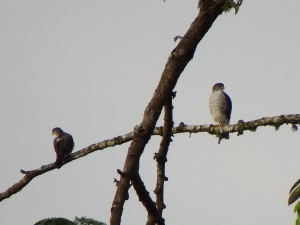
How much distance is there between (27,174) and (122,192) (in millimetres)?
3232

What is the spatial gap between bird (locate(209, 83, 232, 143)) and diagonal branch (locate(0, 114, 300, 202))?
5391 mm

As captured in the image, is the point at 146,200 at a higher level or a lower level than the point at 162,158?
lower

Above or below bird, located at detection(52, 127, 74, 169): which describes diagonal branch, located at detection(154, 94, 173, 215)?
below

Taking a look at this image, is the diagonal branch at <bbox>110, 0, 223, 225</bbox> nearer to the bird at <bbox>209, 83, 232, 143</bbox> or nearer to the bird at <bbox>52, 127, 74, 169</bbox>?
the bird at <bbox>52, 127, 74, 169</bbox>

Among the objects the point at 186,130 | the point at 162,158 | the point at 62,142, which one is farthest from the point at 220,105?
the point at 162,158

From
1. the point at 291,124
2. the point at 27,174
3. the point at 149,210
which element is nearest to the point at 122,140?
the point at 27,174

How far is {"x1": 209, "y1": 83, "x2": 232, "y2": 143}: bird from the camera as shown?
10461 millimetres

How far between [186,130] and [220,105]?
620cm

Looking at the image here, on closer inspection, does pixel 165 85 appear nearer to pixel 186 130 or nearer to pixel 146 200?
pixel 146 200

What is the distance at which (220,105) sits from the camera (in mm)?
10570

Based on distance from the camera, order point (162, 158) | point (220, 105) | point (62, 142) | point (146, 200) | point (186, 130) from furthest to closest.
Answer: point (62, 142) → point (220, 105) → point (186, 130) → point (162, 158) → point (146, 200)

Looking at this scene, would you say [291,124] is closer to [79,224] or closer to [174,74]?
[174,74]

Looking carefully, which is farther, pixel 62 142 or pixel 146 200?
pixel 62 142

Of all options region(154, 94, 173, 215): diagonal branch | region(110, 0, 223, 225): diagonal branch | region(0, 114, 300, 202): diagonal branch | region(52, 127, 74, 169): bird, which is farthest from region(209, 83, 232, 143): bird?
region(110, 0, 223, 225): diagonal branch
